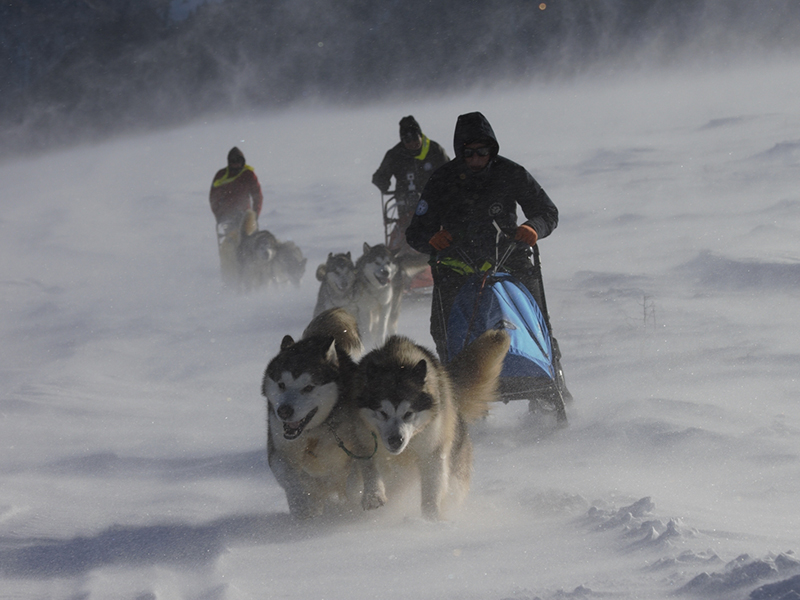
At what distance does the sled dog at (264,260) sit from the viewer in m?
9.88

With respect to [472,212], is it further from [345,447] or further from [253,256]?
[253,256]

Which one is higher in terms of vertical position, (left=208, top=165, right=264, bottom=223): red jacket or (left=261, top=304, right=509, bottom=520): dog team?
(left=208, top=165, right=264, bottom=223): red jacket

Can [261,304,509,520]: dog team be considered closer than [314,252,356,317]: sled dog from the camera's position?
Yes

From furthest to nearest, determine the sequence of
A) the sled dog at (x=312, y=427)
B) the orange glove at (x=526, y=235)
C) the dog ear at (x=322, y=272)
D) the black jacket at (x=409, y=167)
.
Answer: the black jacket at (x=409, y=167), the dog ear at (x=322, y=272), the orange glove at (x=526, y=235), the sled dog at (x=312, y=427)

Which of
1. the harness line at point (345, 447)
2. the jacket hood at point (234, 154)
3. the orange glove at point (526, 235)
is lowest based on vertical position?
the harness line at point (345, 447)

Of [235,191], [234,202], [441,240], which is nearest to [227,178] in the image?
[235,191]

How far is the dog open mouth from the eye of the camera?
281cm

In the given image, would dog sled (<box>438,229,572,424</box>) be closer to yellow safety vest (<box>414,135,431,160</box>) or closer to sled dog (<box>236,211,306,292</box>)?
yellow safety vest (<box>414,135,431,160</box>)

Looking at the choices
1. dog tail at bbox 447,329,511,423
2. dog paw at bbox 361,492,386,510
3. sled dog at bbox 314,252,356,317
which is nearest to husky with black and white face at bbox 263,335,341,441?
dog paw at bbox 361,492,386,510

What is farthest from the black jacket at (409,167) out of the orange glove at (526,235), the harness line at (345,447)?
the harness line at (345,447)

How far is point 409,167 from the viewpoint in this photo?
23.1 feet

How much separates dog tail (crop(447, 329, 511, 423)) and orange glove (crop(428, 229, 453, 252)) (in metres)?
0.64

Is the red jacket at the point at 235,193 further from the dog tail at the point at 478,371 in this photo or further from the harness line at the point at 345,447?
the harness line at the point at 345,447

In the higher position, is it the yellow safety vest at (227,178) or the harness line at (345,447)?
the yellow safety vest at (227,178)
